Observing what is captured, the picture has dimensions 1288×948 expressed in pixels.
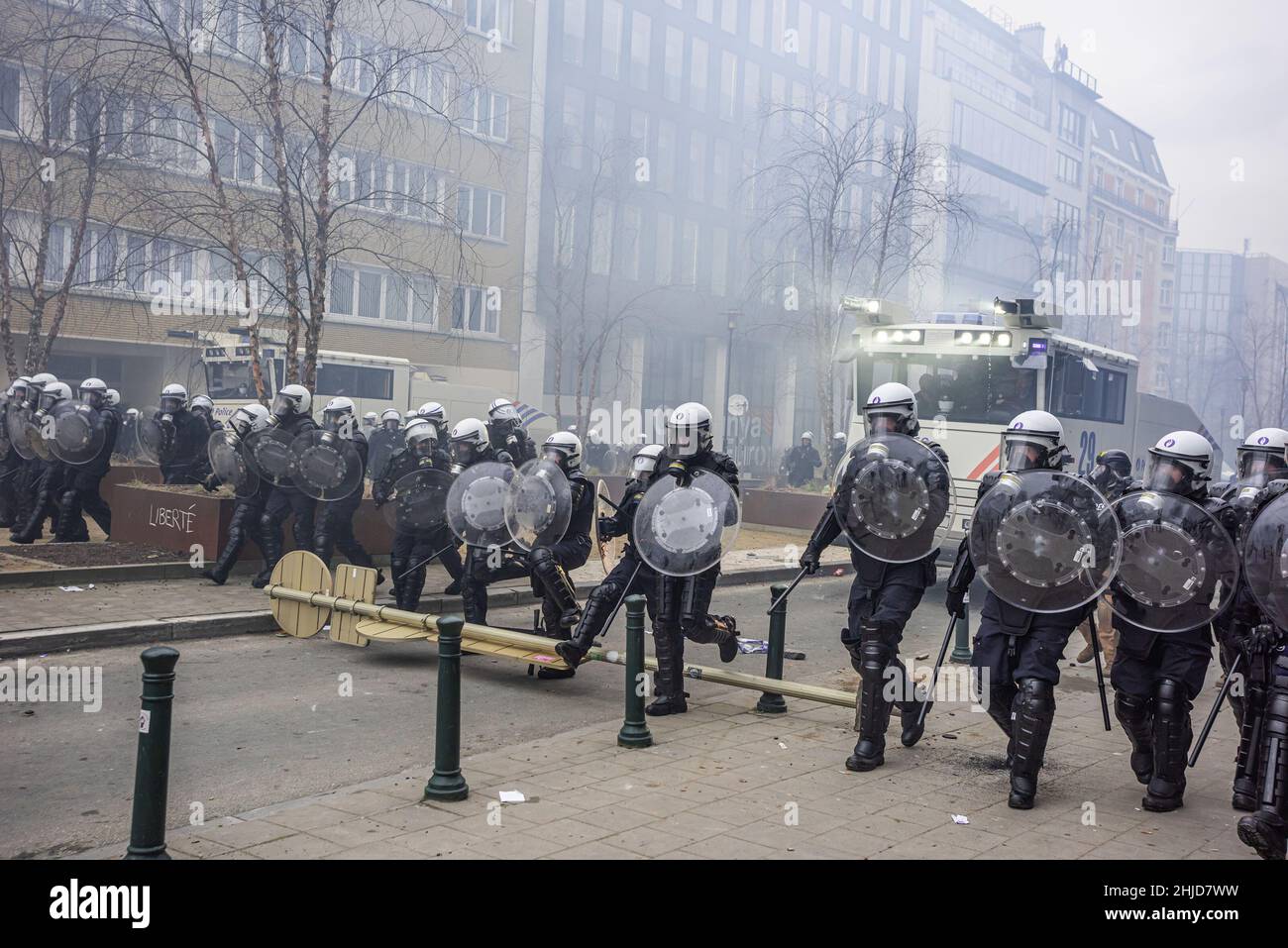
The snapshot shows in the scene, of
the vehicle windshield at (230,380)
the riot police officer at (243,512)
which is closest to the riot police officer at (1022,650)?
the riot police officer at (243,512)

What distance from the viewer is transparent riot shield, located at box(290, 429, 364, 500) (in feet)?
37.4

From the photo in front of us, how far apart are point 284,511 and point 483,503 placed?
367 centimetres

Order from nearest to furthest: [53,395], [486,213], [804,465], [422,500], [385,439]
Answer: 1. [422,500]
2. [53,395]
3. [385,439]
4. [804,465]
5. [486,213]

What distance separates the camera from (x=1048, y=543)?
5.54 meters

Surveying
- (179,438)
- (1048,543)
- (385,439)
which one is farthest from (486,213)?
(1048,543)

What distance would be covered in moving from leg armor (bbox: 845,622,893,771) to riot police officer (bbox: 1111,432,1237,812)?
45.6 inches

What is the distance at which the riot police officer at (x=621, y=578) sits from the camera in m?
7.70

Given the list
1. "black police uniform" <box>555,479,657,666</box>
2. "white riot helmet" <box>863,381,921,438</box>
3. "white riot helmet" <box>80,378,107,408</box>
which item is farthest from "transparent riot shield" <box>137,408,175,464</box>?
"white riot helmet" <box>863,381,921,438</box>

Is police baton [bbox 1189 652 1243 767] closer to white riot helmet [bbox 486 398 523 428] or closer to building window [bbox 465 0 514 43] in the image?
white riot helmet [bbox 486 398 523 428]

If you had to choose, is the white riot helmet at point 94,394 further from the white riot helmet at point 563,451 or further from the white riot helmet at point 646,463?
the white riot helmet at point 646,463

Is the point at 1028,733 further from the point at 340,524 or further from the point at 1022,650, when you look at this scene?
the point at 340,524

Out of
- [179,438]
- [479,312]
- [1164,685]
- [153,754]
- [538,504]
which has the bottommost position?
[153,754]

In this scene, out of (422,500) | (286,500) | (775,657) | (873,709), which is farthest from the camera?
(286,500)

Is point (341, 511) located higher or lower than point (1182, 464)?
lower
